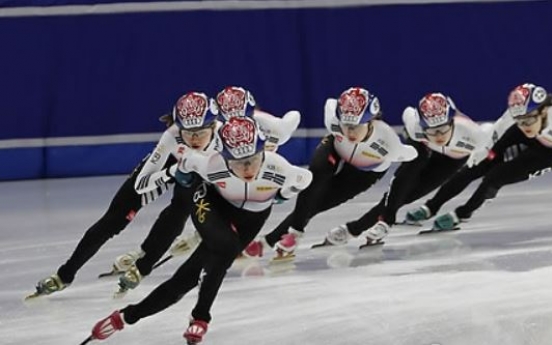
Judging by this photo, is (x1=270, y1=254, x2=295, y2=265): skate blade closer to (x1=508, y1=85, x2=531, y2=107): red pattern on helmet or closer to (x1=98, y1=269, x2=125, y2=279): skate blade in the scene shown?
(x1=98, y1=269, x2=125, y2=279): skate blade

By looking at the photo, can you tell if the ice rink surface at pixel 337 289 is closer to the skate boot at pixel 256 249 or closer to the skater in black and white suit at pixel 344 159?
the skate boot at pixel 256 249

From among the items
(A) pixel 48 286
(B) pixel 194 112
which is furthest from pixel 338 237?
(A) pixel 48 286

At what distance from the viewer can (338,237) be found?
7.33 metres

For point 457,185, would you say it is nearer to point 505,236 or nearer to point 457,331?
point 505,236

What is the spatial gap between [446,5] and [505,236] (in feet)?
13.2

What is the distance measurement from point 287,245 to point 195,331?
193 cm

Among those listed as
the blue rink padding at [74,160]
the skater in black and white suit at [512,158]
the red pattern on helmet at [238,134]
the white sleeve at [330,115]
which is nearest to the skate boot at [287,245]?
the white sleeve at [330,115]

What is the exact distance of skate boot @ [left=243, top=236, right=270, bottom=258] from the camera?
698cm

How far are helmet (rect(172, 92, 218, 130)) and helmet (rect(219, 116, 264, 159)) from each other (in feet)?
3.57

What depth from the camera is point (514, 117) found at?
7.55 m

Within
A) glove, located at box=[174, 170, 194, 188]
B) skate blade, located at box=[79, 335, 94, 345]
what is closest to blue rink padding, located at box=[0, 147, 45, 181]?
glove, located at box=[174, 170, 194, 188]

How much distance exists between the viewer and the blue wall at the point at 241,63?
35.2ft

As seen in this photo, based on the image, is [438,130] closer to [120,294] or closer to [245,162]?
[120,294]

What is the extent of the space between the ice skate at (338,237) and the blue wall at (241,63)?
3.69 meters
